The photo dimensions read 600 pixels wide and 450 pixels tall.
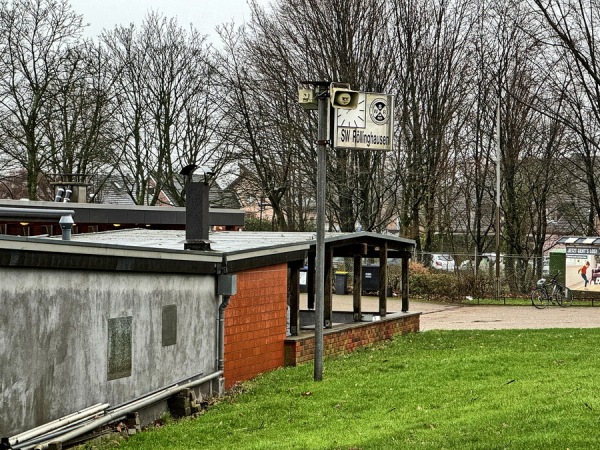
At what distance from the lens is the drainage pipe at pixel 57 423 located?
30.5 feet

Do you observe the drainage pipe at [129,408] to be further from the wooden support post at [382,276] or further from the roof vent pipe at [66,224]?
the wooden support post at [382,276]

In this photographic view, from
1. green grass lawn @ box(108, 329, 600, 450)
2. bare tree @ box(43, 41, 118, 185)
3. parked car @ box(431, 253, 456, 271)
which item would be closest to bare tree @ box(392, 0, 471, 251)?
parked car @ box(431, 253, 456, 271)

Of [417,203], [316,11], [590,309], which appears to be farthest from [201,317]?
[417,203]

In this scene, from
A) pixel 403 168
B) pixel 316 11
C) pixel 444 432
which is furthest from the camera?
pixel 403 168

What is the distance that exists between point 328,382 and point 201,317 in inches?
81.3

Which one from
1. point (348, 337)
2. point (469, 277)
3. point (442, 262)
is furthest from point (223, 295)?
point (442, 262)

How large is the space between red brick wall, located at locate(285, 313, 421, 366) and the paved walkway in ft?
7.76

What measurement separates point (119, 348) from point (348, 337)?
30.4 ft

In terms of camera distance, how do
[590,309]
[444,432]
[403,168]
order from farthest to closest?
[403,168] < [590,309] < [444,432]

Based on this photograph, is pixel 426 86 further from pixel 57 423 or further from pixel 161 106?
pixel 57 423

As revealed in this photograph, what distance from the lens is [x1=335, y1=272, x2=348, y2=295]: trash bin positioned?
41.8 meters

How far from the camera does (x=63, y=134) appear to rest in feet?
149

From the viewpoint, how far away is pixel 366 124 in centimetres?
1550

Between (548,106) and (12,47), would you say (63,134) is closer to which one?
(12,47)
